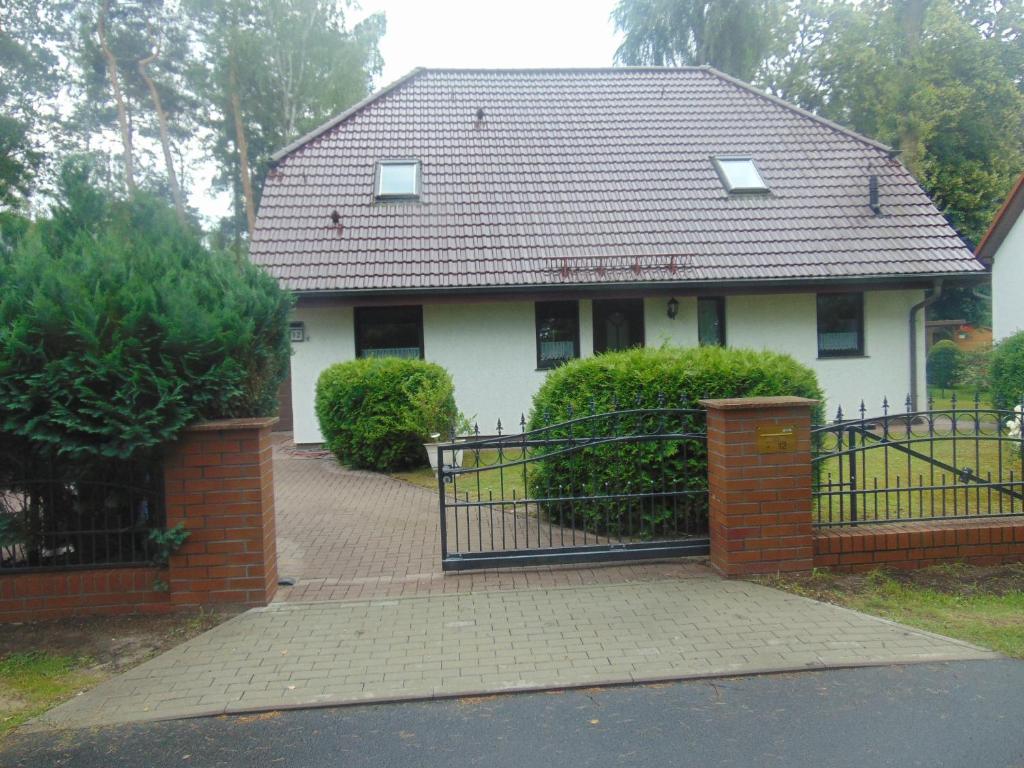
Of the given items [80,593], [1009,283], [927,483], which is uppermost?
[1009,283]

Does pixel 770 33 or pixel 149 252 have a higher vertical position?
pixel 770 33

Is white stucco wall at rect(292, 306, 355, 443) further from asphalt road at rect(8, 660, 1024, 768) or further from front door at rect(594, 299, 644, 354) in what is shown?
asphalt road at rect(8, 660, 1024, 768)

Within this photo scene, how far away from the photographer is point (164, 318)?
16.5 feet

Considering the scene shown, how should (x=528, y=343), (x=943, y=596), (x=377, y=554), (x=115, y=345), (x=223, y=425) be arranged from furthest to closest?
(x=528, y=343) → (x=377, y=554) → (x=943, y=596) → (x=223, y=425) → (x=115, y=345)

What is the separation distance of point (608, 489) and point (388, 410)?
17.5ft

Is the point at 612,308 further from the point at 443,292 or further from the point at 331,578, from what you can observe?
the point at 331,578

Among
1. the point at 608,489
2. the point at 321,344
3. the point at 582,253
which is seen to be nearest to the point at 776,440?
the point at 608,489

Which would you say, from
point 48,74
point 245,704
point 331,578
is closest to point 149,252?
point 331,578

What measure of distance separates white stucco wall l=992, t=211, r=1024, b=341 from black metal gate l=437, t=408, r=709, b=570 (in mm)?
12536

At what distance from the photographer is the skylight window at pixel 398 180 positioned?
14.5 m

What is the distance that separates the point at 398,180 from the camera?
1498cm

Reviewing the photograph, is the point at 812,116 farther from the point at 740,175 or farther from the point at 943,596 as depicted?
the point at 943,596

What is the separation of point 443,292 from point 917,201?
30.1ft

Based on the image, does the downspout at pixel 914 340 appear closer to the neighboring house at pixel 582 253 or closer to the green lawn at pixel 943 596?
the neighboring house at pixel 582 253
